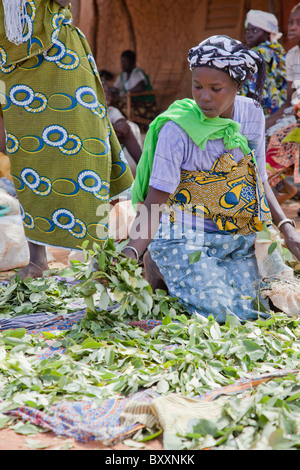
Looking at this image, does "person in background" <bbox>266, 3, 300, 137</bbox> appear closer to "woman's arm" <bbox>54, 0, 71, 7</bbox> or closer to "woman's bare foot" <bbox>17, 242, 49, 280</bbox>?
"woman's arm" <bbox>54, 0, 71, 7</bbox>

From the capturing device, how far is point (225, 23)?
9.22 meters

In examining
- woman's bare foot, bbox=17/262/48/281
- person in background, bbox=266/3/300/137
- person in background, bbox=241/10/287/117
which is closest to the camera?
woman's bare foot, bbox=17/262/48/281

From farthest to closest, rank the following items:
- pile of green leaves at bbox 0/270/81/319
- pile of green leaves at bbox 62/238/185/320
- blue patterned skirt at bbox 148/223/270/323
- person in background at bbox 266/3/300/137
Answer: person in background at bbox 266/3/300/137 < pile of green leaves at bbox 0/270/81/319 < blue patterned skirt at bbox 148/223/270/323 < pile of green leaves at bbox 62/238/185/320

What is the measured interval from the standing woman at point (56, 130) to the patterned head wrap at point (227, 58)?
0.91 meters

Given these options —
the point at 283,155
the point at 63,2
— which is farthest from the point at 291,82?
the point at 63,2

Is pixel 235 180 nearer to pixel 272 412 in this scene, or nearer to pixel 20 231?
pixel 272 412

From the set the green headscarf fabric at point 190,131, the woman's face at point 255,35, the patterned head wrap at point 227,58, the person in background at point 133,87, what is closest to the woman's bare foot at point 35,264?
the green headscarf fabric at point 190,131

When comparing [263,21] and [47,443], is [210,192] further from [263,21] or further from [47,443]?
[263,21]

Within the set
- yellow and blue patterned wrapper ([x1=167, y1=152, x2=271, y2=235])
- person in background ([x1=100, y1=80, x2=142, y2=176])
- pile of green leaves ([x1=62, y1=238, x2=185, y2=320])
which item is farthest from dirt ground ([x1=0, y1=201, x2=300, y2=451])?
person in background ([x1=100, y1=80, x2=142, y2=176])

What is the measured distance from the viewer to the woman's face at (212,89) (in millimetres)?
2943

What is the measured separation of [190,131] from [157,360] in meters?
1.16

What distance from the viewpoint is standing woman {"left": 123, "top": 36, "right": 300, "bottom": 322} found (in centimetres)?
299

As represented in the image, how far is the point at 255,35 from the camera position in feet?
22.1
